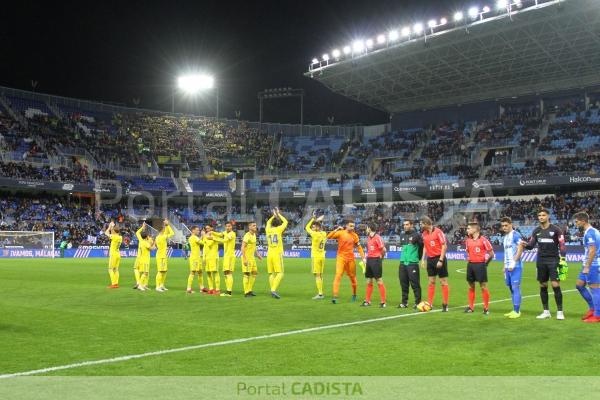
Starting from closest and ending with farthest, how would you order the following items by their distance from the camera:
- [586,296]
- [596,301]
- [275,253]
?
[596,301], [586,296], [275,253]

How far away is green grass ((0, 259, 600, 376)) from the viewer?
7.55 metres

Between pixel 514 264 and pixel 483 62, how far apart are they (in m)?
41.7

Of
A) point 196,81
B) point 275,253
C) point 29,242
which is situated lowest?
point 275,253

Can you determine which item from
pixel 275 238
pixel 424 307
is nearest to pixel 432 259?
pixel 424 307

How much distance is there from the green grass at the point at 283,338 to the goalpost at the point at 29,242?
32.9 meters

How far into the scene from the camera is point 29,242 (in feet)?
155

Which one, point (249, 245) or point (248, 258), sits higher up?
point (249, 245)

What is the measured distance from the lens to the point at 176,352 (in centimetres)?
854

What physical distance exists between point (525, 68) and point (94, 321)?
48.3m

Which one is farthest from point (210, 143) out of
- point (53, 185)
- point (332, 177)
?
point (53, 185)

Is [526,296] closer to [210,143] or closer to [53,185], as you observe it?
[53,185]

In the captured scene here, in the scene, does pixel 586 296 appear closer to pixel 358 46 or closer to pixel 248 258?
pixel 248 258

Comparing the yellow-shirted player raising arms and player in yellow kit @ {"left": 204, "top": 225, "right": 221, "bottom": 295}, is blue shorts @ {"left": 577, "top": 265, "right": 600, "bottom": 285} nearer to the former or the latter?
player in yellow kit @ {"left": 204, "top": 225, "right": 221, "bottom": 295}

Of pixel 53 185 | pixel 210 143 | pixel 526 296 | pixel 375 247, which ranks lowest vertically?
pixel 526 296
